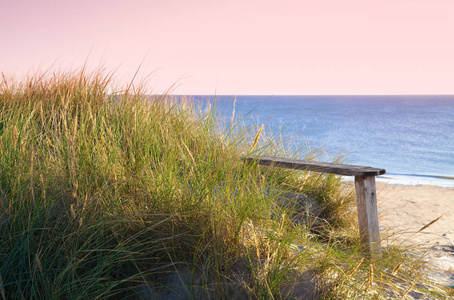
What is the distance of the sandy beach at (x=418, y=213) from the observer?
4496 millimetres

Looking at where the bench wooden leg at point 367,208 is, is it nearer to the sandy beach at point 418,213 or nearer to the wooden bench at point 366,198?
the wooden bench at point 366,198

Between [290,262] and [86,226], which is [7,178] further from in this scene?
[290,262]

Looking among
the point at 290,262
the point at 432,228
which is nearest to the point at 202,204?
the point at 290,262

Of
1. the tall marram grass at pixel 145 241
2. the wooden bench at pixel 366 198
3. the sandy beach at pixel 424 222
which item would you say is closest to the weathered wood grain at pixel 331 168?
the wooden bench at pixel 366 198

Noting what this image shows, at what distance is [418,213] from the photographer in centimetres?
624

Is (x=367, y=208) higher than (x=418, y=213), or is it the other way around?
(x=367, y=208)

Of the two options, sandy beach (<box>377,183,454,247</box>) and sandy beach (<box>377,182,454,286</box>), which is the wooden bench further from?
sandy beach (<box>377,183,454,247</box>)

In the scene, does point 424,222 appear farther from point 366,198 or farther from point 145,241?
point 145,241

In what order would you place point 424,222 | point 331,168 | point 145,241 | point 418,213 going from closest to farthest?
point 145,241
point 331,168
point 424,222
point 418,213

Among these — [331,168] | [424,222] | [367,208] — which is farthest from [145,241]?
[424,222]

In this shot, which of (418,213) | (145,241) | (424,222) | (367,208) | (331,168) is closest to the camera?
(145,241)

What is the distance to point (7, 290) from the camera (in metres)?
1.76

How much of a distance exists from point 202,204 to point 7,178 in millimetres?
1172

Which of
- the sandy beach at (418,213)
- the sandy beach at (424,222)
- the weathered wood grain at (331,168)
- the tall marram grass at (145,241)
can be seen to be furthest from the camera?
the sandy beach at (418,213)
